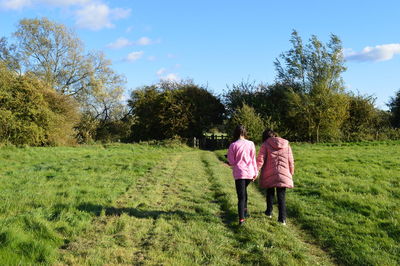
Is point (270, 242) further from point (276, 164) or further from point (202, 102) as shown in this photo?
point (202, 102)

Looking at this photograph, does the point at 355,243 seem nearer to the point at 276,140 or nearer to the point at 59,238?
the point at 276,140

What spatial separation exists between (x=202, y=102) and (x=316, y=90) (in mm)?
12101

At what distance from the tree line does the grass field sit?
1896 cm

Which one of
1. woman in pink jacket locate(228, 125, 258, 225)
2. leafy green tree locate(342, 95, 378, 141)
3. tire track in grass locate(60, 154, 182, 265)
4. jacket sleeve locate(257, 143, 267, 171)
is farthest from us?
leafy green tree locate(342, 95, 378, 141)

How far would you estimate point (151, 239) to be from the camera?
5332 millimetres

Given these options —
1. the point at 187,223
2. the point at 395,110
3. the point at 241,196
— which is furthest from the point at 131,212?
the point at 395,110

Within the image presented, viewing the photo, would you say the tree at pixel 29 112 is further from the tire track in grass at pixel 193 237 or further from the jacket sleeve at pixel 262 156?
the jacket sleeve at pixel 262 156

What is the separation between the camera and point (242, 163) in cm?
650

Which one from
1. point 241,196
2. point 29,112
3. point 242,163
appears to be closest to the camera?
point 241,196

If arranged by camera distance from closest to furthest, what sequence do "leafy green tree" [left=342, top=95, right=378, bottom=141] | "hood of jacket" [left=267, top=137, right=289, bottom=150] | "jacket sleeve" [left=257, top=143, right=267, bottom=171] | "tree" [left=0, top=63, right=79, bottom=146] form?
"hood of jacket" [left=267, top=137, right=289, bottom=150], "jacket sleeve" [left=257, top=143, right=267, bottom=171], "tree" [left=0, top=63, right=79, bottom=146], "leafy green tree" [left=342, top=95, right=378, bottom=141]

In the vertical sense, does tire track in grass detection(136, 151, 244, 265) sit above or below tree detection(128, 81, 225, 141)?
below

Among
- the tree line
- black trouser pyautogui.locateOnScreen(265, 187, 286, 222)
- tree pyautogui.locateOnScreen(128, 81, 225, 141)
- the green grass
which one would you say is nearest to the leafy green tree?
the tree line

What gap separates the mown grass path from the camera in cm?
455

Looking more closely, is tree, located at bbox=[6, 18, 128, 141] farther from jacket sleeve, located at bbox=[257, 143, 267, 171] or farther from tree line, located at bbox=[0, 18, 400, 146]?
jacket sleeve, located at bbox=[257, 143, 267, 171]
